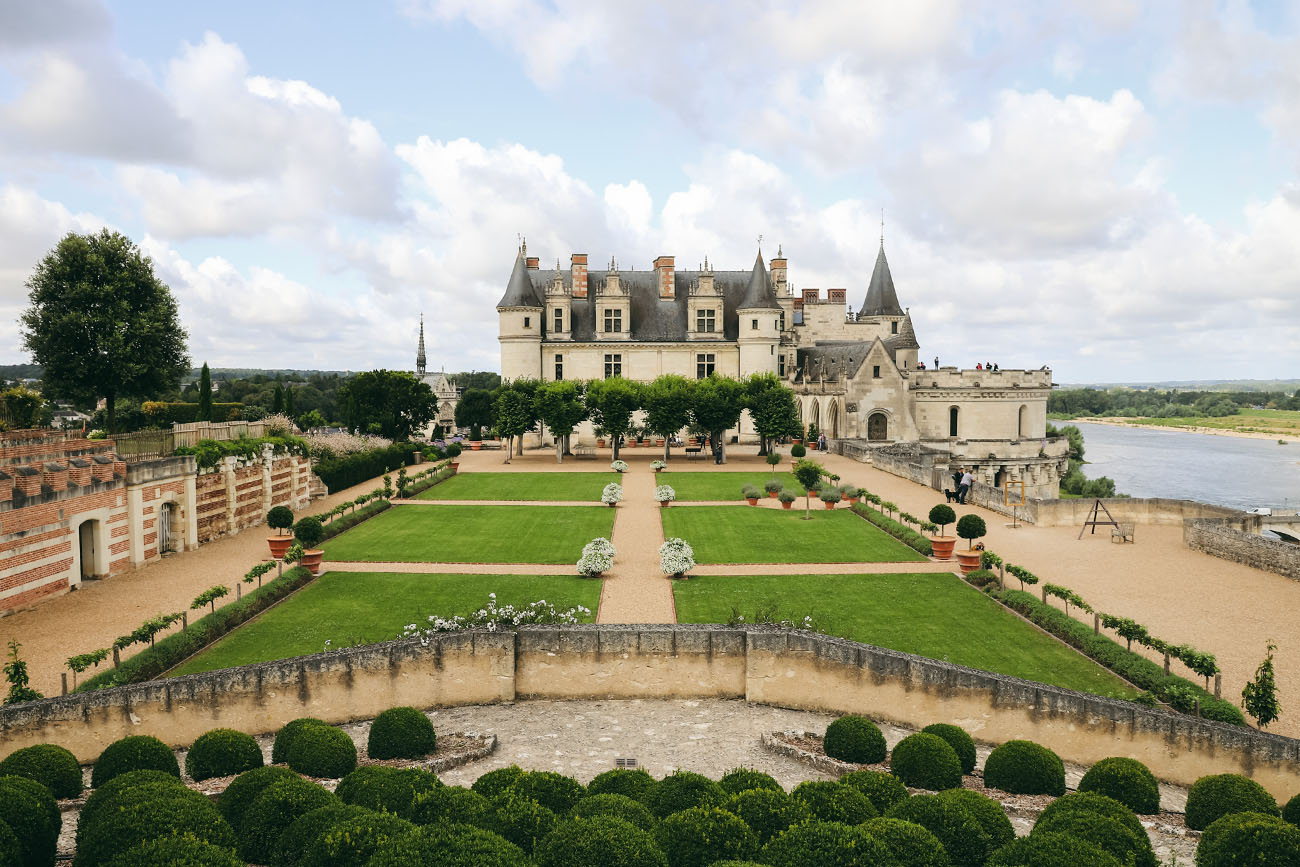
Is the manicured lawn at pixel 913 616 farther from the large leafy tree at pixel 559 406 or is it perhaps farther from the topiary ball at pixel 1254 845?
the large leafy tree at pixel 559 406

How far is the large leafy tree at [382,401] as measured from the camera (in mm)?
55219

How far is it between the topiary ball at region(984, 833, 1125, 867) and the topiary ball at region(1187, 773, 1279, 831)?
3.44 metres

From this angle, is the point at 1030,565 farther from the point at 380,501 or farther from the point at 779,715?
the point at 380,501

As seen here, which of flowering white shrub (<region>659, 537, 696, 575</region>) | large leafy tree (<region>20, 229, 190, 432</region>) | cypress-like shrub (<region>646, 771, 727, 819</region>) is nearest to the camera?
cypress-like shrub (<region>646, 771, 727, 819</region>)

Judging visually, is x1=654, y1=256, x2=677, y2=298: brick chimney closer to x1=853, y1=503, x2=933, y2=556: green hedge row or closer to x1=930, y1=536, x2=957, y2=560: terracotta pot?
x1=853, y1=503, x2=933, y2=556: green hedge row

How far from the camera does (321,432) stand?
4691 cm

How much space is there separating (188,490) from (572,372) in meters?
36.5

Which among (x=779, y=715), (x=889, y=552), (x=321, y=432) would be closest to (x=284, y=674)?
(x=779, y=715)

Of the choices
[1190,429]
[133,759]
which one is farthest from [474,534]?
[1190,429]

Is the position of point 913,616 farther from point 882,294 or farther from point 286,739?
point 882,294

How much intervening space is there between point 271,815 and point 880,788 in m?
6.95

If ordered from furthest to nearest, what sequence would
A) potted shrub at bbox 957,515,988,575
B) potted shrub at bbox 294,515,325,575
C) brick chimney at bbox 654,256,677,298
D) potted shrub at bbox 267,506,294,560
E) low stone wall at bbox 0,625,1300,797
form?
brick chimney at bbox 654,256,677,298, potted shrub at bbox 267,506,294,560, potted shrub at bbox 957,515,988,575, potted shrub at bbox 294,515,325,575, low stone wall at bbox 0,625,1300,797

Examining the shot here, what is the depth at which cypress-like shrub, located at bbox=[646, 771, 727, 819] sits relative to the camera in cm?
913

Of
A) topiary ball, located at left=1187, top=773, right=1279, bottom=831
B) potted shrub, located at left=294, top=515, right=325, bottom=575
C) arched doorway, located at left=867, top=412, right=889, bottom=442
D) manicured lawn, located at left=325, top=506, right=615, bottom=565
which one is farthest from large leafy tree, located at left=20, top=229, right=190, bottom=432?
arched doorway, located at left=867, top=412, right=889, bottom=442
